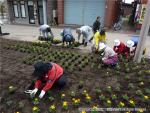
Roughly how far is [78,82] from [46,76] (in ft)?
4.01

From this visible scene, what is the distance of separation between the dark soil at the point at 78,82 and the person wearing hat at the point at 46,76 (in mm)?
218

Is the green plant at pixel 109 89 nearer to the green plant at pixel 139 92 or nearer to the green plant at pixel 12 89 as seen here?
the green plant at pixel 139 92

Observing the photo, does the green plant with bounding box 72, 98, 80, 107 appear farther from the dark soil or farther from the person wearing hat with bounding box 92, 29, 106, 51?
the person wearing hat with bounding box 92, 29, 106, 51

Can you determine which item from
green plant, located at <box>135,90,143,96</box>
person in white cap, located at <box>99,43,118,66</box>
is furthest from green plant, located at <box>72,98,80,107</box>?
person in white cap, located at <box>99,43,118,66</box>

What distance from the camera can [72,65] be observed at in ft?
21.0

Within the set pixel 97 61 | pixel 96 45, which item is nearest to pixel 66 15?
pixel 96 45

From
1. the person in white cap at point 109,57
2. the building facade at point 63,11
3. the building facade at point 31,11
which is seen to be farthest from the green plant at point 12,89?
the building facade at point 31,11

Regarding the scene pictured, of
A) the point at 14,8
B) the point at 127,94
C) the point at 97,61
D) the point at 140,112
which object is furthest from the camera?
the point at 14,8

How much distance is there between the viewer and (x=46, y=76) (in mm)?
4371

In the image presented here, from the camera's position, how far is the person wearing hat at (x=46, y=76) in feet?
13.3

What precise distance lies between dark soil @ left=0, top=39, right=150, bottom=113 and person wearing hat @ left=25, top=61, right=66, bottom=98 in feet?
0.72

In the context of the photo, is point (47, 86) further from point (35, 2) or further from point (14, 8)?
point (14, 8)

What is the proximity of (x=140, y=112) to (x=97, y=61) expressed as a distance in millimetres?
3224

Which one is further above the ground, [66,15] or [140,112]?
[66,15]
